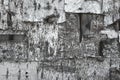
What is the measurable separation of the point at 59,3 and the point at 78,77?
0.64m

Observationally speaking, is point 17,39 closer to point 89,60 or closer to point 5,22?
point 5,22

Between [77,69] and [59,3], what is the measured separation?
57 cm

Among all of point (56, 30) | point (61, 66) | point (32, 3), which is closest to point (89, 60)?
point (61, 66)

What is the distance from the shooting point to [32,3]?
1.82 m

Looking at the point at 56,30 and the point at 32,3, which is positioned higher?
the point at 32,3

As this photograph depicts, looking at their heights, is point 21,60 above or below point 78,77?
above

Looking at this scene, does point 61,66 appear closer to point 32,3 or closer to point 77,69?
point 77,69

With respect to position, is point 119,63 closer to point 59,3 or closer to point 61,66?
point 61,66

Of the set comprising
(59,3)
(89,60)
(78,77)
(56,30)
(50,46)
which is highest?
(59,3)

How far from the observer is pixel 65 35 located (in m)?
1.86

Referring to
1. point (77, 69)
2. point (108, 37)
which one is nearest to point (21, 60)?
point (77, 69)

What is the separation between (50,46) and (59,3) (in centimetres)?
37

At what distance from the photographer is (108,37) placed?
190 centimetres

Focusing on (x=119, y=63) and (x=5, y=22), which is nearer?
(x=5, y=22)
